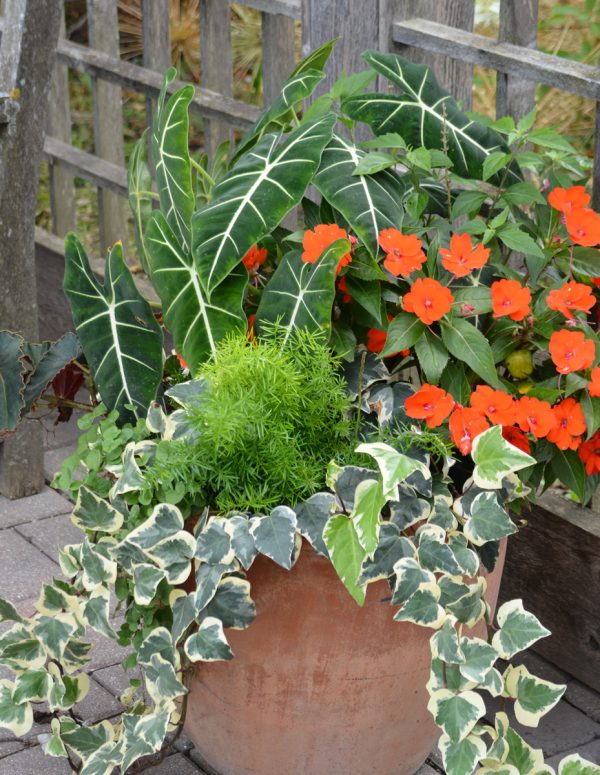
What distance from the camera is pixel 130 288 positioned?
6.63 feet

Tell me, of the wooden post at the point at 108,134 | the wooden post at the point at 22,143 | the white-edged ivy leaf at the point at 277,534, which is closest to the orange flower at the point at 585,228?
the white-edged ivy leaf at the point at 277,534

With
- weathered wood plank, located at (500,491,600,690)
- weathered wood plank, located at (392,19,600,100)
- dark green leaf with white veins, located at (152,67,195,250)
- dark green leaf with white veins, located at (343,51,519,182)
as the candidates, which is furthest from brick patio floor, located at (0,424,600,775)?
weathered wood plank, located at (392,19,600,100)

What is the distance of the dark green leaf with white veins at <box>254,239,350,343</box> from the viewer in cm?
176

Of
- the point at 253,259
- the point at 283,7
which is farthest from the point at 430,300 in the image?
the point at 283,7

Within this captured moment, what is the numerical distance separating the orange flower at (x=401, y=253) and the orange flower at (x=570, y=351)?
0.77 ft

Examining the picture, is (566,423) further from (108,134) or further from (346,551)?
(108,134)

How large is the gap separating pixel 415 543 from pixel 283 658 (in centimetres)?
27

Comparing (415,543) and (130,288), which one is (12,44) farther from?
(415,543)

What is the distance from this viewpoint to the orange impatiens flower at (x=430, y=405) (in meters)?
1.74

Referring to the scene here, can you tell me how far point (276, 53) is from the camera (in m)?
2.94

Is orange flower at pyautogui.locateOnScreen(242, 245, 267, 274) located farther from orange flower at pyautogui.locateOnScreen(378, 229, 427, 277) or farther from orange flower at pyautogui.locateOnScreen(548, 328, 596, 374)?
orange flower at pyautogui.locateOnScreen(548, 328, 596, 374)

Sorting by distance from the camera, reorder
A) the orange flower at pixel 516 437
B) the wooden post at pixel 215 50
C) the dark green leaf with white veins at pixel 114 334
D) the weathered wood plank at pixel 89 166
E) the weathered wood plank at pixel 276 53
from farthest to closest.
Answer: the weathered wood plank at pixel 89 166 < the wooden post at pixel 215 50 < the weathered wood plank at pixel 276 53 < the dark green leaf with white veins at pixel 114 334 < the orange flower at pixel 516 437

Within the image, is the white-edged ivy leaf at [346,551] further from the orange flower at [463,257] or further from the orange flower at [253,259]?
the orange flower at [253,259]

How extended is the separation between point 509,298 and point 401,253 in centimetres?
17
